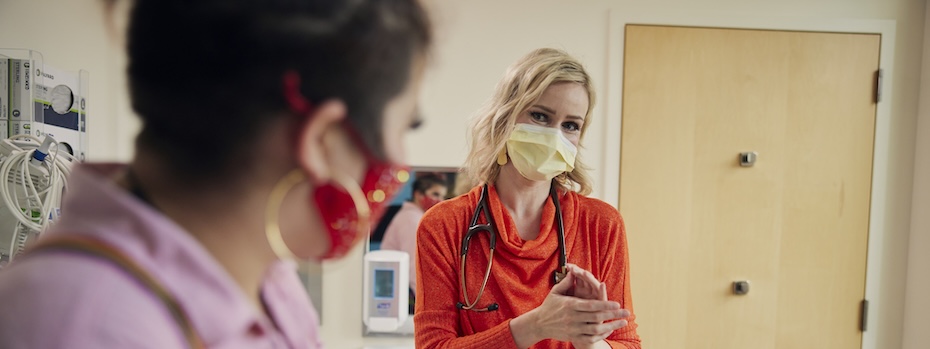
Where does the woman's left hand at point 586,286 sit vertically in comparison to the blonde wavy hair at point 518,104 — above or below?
below

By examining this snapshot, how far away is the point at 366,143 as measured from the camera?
1.22ft

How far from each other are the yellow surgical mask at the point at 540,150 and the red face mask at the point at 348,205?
0.72 metres

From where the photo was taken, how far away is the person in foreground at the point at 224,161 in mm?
308

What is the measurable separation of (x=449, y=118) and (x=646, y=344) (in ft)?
4.41

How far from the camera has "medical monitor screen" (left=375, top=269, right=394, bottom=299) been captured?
2.13 m

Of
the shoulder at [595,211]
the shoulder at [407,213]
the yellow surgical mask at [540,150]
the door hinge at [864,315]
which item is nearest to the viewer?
the yellow surgical mask at [540,150]

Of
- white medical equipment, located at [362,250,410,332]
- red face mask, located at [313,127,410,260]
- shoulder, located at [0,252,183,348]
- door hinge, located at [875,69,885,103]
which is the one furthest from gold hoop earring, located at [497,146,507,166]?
door hinge, located at [875,69,885,103]

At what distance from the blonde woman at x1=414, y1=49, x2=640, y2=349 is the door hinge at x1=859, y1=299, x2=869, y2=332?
1833mm

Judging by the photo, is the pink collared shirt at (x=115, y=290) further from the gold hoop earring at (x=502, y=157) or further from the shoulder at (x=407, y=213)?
the shoulder at (x=407, y=213)

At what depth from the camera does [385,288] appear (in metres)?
2.14

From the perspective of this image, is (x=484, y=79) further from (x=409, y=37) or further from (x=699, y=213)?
(x=409, y=37)

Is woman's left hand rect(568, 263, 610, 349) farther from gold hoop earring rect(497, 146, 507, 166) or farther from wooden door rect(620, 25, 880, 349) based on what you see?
wooden door rect(620, 25, 880, 349)

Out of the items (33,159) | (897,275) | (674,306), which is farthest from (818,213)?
(33,159)

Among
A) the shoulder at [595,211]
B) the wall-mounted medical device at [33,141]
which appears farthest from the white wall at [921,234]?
the wall-mounted medical device at [33,141]
